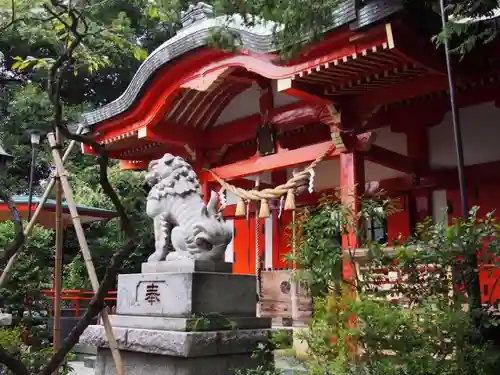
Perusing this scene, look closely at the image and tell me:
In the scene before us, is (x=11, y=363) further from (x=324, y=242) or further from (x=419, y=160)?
(x=419, y=160)

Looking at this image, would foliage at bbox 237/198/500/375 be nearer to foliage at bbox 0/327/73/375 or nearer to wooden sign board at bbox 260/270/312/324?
foliage at bbox 0/327/73/375

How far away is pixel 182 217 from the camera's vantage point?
16.8 feet

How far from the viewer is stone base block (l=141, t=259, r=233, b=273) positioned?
474 centimetres

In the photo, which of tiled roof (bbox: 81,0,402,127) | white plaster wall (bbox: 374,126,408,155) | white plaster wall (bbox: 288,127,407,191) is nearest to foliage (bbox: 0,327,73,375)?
tiled roof (bbox: 81,0,402,127)

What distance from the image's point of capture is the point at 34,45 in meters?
18.8

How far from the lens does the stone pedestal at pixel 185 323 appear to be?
174 inches

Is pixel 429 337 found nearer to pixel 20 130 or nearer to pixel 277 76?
pixel 277 76

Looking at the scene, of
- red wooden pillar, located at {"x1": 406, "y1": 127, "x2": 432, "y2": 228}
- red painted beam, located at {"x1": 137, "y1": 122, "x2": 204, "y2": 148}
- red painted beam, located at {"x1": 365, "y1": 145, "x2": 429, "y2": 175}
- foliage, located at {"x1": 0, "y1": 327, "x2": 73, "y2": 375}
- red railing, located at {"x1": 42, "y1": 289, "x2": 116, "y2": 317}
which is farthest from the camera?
red railing, located at {"x1": 42, "y1": 289, "x2": 116, "y2": 317}

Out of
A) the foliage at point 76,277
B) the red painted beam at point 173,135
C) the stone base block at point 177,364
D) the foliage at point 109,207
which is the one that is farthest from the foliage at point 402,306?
the foliage at point 76,277

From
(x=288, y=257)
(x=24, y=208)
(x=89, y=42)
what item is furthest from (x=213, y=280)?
(x=24, y=208)

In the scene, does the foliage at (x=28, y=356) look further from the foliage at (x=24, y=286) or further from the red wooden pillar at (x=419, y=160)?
the red wooden pillar at (x=419, y=160)

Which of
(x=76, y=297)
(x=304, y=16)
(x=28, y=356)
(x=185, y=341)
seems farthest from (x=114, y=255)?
(x=76, y=297)

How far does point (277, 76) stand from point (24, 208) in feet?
22.9

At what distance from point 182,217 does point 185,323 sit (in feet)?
3.55
